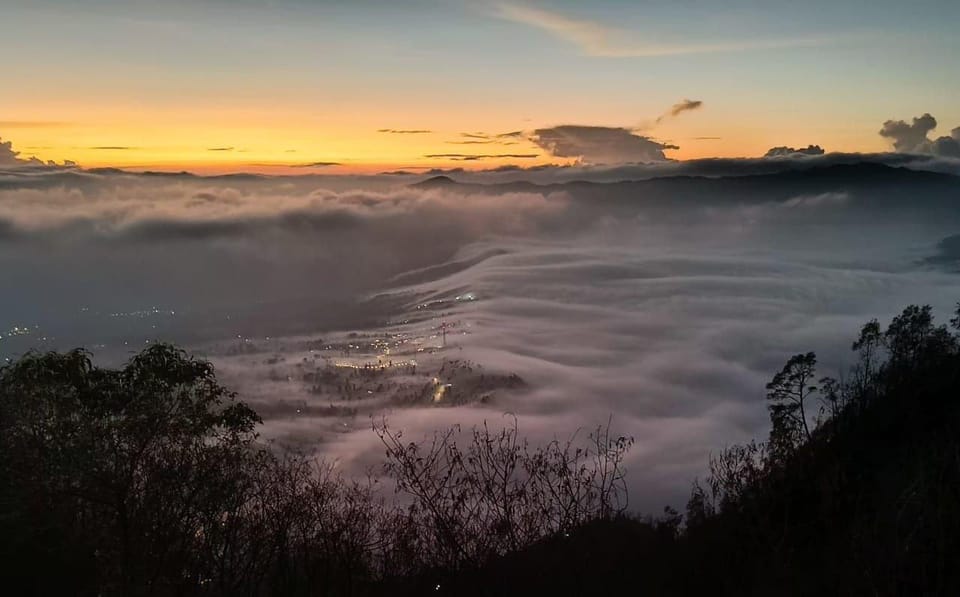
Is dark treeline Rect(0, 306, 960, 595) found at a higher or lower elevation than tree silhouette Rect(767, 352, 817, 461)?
higher

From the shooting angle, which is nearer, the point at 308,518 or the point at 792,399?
the point at 308,518

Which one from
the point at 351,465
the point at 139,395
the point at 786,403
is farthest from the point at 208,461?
the point at 351,465

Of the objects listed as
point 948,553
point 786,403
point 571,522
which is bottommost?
point 786,403

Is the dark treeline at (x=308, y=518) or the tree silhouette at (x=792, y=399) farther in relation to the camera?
the tree silhouette at (x=792, y=399)

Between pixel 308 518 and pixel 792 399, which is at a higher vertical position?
pixel 308 518

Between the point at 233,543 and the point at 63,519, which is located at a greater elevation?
the point at 63,519

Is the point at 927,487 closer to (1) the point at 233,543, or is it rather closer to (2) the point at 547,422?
(1) the point at 233,543

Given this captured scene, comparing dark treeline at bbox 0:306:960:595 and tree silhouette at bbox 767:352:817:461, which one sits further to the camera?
tree silhouette at bbox 767:352:817:461

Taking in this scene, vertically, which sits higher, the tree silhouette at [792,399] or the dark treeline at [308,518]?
→ the dark treeline at [308,518]
